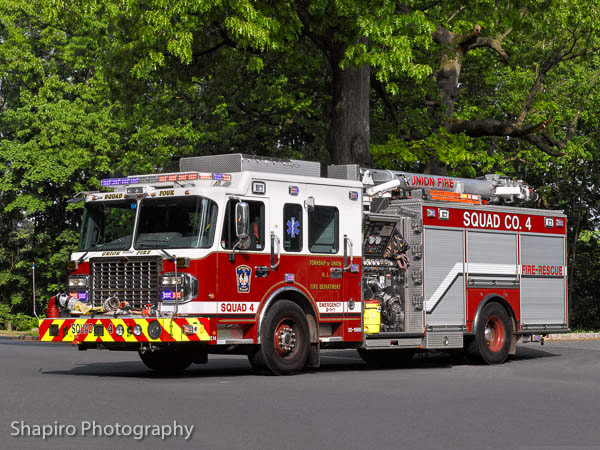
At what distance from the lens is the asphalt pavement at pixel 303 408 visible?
920 centimetres

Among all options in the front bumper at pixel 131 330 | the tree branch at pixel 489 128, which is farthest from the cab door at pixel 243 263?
the tree branch at pixel 489 128

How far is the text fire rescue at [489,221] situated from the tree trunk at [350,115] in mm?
5047

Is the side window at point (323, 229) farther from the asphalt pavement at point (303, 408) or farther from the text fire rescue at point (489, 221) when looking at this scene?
the text fire rescue at point (489, 221)

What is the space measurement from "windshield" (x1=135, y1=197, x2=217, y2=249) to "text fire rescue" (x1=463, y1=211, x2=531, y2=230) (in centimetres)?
567

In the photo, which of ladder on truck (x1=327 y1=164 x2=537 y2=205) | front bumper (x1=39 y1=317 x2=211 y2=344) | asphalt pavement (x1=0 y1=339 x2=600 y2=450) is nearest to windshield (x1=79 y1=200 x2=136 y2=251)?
front bumper (x1=39 y1=317 x2=211 y2=344)

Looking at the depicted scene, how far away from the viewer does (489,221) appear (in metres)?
19.5

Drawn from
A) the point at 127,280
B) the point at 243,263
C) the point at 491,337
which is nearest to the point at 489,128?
the point at 491,337

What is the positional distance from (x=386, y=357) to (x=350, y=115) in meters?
6.59

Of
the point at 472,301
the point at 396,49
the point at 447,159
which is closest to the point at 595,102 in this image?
the point at 447,159

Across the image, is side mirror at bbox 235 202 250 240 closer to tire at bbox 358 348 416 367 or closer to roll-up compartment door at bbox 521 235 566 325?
tire at bbox 358 348 416 367

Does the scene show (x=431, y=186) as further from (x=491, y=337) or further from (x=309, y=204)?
(x=309, y=204)

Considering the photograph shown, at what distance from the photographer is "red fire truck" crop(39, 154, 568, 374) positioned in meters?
15.3

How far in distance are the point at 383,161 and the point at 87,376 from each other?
13.1 m

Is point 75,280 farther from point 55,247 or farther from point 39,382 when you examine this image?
point 55,247
